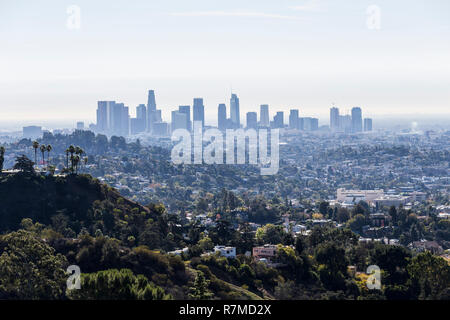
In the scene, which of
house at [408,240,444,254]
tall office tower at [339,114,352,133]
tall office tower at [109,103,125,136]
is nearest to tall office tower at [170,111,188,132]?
tall office tower at [109,103,125,136]

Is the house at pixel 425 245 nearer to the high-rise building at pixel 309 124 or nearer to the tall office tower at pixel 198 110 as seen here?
the tall office tower at pixel 198 110

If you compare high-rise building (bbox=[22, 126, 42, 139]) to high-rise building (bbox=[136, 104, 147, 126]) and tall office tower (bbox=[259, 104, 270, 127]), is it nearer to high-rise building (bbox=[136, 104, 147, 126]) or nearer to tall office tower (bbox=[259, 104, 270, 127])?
high-rise building (bbox=[136, 104, 147, 126])

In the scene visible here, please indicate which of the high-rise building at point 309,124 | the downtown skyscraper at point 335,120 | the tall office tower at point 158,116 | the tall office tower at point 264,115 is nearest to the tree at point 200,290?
the tall office tower at point 264,115

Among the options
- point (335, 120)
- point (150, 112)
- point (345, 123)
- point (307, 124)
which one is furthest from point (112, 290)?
point (345, 123)

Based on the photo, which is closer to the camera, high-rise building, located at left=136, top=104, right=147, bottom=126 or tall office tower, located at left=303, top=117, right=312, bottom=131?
high-rise building, located at left=136, top=104, right=147, bottom=126

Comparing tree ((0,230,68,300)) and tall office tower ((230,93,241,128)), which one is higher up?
tall office tower ((230,93,241,128))
